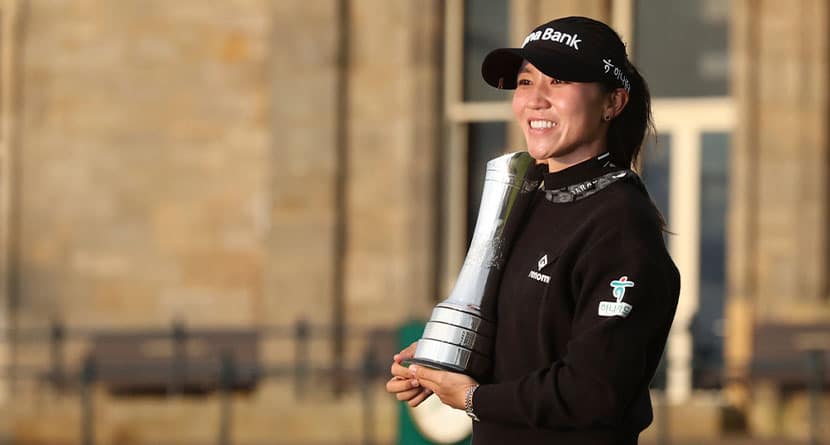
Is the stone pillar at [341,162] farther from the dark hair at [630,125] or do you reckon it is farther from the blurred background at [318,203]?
the dark hair at [630,125]

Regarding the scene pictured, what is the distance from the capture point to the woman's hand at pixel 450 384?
3258 millimetres

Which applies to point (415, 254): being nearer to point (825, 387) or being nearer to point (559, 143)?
point (825, 387)

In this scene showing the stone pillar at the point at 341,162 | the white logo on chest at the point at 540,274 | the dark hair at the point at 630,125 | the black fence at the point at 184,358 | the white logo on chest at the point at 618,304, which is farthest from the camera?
the stone pillar at the point at 341,162

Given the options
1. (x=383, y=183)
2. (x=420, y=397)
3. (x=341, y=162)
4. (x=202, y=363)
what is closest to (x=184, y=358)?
(x=202, y=363)

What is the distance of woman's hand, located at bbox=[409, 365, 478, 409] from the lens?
3.26 m

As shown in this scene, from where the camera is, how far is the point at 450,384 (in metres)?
3.27

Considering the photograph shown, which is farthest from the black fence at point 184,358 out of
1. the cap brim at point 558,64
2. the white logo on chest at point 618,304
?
the white logo on chest at point 618,304

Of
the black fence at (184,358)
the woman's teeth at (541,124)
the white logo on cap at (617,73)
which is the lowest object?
the black fence at (184,358)

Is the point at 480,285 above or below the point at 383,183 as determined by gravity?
below

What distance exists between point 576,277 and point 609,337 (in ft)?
0.51

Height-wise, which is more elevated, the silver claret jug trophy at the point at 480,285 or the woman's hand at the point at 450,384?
the silver claret jug trophy at the point at 480,285

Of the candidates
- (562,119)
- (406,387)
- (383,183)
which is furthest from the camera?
(383,183)

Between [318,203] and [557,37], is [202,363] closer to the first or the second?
[318,203]

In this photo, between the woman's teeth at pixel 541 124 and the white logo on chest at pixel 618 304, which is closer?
the white logo on chest at pixel 618 304
